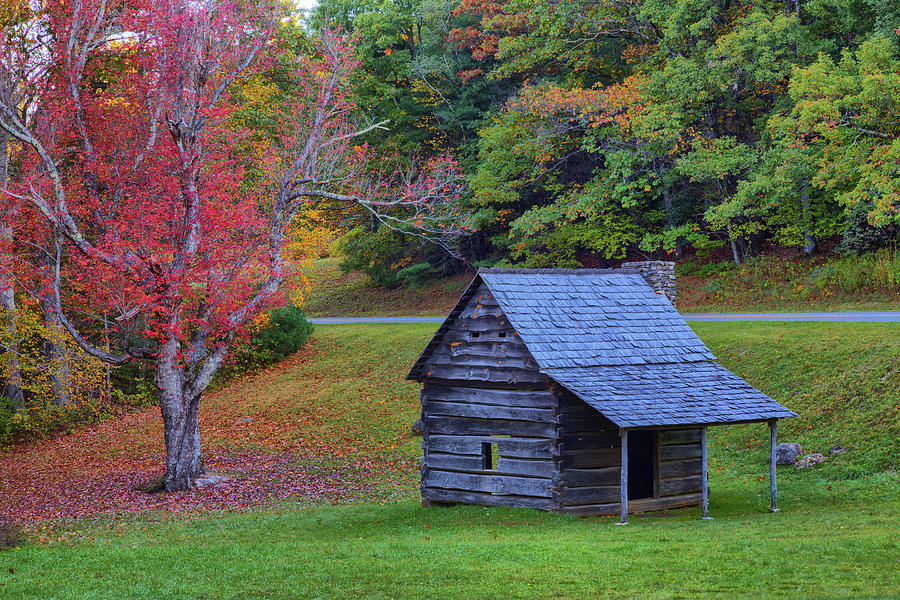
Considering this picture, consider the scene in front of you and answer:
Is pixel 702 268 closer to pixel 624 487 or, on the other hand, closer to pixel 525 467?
pixel 525 467

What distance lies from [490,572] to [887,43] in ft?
84.9

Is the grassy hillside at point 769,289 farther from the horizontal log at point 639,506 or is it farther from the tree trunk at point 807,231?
the horizontal log at point 639,506

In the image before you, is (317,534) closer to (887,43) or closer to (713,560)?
(713,560)

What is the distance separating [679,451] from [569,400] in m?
3.07

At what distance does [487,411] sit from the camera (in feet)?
58.7

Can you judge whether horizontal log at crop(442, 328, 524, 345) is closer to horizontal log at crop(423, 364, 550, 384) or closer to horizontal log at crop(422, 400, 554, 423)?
horizontal log at crop(423, 364, 550, 384)

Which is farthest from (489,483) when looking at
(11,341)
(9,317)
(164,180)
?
(11,341)

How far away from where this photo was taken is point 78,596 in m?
10.4

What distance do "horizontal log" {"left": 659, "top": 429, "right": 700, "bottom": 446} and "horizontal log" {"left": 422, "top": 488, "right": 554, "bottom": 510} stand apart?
292 centimetres

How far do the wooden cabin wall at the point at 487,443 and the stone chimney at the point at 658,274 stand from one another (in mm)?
5350

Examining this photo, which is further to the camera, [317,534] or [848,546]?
[317,534]

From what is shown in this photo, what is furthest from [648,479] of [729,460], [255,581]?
[255,581]

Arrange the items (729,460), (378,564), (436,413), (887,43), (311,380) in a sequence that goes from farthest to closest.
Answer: (311,380), (887,43), (729,460), (436,413), (378,564)

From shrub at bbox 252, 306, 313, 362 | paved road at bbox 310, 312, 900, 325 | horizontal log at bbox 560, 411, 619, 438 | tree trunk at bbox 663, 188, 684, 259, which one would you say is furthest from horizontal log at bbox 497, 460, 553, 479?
tree trunk at bbox 663, 188, 684, 259
